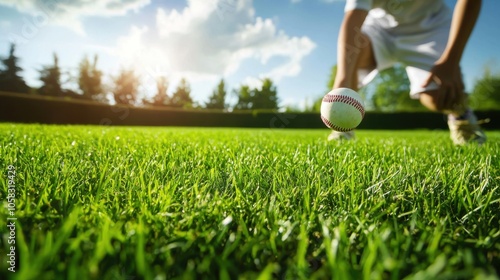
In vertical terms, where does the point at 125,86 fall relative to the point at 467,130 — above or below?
above

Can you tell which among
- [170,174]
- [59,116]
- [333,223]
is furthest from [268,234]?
[59,116]

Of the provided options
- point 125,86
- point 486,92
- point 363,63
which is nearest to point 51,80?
point 125,86

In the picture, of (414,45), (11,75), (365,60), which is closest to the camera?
(365,60)

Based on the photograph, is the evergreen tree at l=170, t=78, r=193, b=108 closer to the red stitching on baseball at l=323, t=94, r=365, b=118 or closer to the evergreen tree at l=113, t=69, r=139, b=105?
the evergreen tree at l=113, t=69, r=139, b=105

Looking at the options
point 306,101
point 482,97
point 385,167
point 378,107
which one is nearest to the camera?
point 385,167

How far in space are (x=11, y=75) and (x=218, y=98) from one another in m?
30.8

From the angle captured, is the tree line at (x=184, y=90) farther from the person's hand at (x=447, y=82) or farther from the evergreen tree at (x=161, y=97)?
the person's hand at (x=447, y=82)

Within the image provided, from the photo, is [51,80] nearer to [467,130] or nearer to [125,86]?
[125,86]

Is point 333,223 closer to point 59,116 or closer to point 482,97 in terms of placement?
point 59,116

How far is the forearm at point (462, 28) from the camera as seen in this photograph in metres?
3.59

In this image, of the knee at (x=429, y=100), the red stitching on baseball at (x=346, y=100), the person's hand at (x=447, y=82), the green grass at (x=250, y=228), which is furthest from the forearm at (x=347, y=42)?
the green grass at (x=250, y=228)

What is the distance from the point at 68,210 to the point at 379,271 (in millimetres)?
986

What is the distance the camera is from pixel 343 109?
2875 mm

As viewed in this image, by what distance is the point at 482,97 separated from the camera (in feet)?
153
